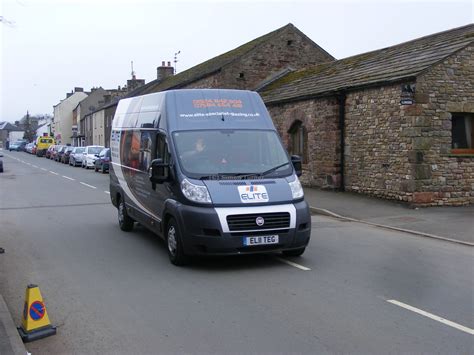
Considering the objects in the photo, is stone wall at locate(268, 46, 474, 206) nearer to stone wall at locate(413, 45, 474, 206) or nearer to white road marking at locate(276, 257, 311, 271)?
stone wall at locate(413, 45, 474, 206)

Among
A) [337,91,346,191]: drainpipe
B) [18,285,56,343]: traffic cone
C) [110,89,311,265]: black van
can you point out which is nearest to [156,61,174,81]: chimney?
[337,91,346,191]: drainpipe

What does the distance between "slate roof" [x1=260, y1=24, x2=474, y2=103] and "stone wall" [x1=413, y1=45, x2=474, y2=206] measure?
39 centimetres

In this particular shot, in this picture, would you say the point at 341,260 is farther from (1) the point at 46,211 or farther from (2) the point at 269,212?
(1) the point at 46,211

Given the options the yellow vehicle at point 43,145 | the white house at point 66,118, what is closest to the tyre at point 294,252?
the yellow vehicle at point 43,145

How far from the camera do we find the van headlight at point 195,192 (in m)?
7.32

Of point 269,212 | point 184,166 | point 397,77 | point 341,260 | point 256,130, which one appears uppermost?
point 397,77

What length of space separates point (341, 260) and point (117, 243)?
4110 mm

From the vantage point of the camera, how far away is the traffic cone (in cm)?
484

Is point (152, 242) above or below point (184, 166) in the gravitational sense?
below

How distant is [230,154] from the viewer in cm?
809

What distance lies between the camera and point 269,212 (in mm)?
7312

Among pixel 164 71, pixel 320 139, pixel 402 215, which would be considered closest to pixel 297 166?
pixel 402 215

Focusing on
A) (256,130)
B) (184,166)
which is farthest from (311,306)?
(256,130)

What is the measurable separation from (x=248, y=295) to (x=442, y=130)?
10.4 meters
